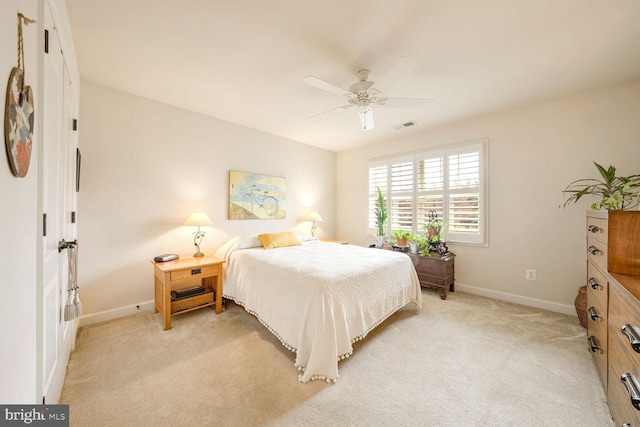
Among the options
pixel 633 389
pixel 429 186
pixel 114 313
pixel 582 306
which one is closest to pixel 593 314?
pixel 633 389

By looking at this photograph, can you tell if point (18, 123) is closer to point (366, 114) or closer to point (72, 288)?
point (72, 288)

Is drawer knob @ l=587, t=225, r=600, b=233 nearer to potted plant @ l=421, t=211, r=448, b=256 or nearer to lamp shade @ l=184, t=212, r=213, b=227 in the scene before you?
potted plant @ l=421, t=211, r=448, b=256

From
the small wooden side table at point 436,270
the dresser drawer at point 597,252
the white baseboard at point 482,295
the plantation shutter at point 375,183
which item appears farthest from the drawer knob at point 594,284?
the plantation shutter at point 375,183

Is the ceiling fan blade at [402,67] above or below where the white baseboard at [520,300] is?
above

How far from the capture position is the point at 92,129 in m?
2.57

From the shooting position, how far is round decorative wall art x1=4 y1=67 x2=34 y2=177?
0.81m

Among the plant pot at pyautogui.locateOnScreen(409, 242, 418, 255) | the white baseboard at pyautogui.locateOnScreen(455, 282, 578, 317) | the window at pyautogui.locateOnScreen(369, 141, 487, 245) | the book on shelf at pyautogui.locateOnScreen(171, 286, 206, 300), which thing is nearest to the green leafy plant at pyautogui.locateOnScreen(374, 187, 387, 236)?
the window at pyautogui.locateOnScreen(369, 141, 487, 245)

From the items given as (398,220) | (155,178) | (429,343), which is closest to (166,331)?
(155,178)

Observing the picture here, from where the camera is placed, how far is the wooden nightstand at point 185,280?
2484mm

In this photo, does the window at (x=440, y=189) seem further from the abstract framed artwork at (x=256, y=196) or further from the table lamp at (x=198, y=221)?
the table lamp at (x=198, y=221)

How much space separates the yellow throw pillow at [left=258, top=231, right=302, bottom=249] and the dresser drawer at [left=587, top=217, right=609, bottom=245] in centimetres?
299

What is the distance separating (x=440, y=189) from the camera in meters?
3.77

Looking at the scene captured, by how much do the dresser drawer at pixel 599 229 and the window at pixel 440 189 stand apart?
151 cm

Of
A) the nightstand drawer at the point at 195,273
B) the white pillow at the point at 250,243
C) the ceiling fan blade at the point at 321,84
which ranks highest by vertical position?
the ceiling fan blade at the point at 321,84
